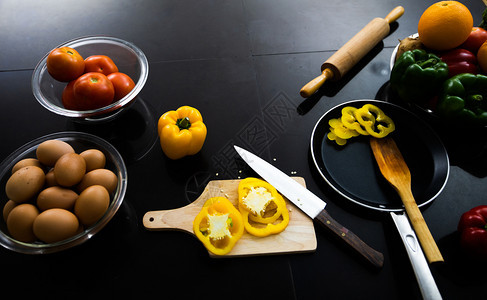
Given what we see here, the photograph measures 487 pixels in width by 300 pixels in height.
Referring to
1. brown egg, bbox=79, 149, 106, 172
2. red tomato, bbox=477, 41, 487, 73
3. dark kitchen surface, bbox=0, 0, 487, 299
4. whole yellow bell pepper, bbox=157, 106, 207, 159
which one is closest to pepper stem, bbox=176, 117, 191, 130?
whole yellow bell pepper, bbox=157, 106, 207, 159

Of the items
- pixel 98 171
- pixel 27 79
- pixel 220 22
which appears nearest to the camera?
pixel 98 171

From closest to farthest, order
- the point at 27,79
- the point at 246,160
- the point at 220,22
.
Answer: the point at 246,160 < the point at 27,79 < the point at 220,22

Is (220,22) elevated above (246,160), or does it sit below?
above

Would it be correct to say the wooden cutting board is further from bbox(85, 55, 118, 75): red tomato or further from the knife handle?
bbox(85, 55, 118, 75): red tomato

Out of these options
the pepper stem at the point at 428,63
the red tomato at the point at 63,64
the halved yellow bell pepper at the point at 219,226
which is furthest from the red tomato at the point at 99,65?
the pepper stem at the point at 428,63

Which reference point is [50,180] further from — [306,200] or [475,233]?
[475,233]

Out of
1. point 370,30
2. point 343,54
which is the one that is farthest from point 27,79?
point 370,30

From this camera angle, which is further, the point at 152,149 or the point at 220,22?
the point at 220,22

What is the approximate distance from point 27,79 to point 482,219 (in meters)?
1.49

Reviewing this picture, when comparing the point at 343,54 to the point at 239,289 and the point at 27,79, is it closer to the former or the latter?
the point at 239,289

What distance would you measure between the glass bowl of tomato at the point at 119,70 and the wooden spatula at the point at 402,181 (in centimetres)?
76

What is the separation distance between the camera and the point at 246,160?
100 centimetres

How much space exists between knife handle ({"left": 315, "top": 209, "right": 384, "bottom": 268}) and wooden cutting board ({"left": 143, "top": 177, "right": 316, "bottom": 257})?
0.04 m

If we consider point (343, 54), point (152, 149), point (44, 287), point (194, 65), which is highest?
point (343, 54)
